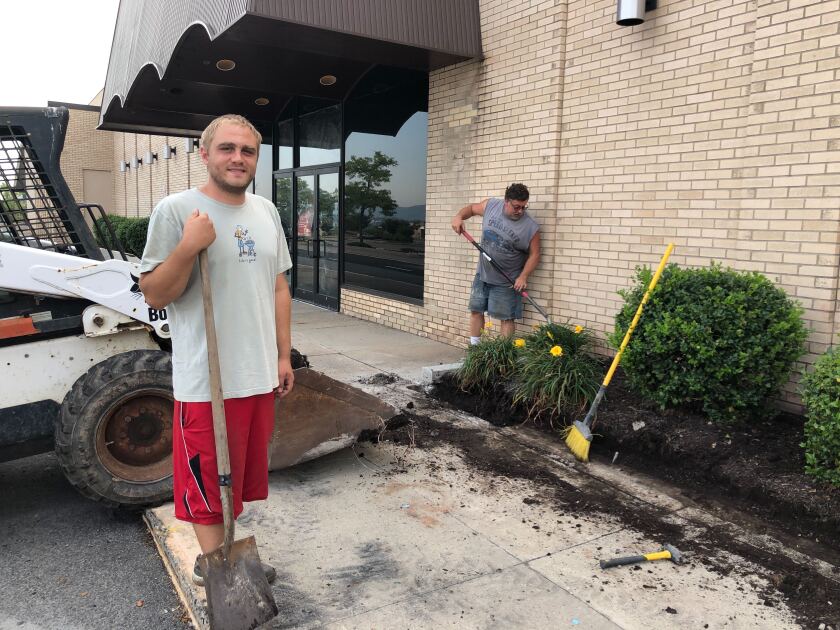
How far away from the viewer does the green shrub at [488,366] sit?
232 inches

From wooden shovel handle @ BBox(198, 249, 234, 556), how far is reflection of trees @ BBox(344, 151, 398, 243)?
7.06 meters

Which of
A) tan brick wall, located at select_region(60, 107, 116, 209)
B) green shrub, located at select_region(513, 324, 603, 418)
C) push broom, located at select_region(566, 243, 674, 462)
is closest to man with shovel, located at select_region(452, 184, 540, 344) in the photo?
green shrub, located at select_region(513, 324, 603, 418)

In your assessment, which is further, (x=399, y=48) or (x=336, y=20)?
(x=399, y=48)

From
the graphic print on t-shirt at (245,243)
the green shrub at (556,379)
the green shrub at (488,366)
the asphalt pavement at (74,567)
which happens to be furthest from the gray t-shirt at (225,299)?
the green shrub at (488,366)

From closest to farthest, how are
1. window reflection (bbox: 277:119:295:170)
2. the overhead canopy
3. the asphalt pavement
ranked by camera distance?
the asphalt pavement < the overhead canopy < window reflection (bbox: 277:119:295:170)

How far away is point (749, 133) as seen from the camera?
4875mm

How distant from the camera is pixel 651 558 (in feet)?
10.5

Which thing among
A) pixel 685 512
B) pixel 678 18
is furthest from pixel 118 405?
pixel 678 18

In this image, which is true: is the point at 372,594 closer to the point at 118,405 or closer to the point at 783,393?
the point at 118,405

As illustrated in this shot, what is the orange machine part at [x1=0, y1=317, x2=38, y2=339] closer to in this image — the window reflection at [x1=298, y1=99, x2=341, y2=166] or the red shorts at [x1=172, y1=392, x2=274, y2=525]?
the red shorts at [x1=172, y1=392, x2=274, y2=525]

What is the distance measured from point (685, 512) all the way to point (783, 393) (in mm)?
1569

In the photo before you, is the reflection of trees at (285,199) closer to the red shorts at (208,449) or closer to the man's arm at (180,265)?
the red shorts at (208,449)

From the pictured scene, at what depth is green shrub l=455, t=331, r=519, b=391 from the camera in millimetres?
5895

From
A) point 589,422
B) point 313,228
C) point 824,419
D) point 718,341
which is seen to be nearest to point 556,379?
point 589,422
